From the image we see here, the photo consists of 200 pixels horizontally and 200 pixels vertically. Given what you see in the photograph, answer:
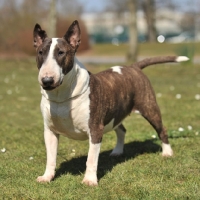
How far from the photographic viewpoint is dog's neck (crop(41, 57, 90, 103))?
16.0ft

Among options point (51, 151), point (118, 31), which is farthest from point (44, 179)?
point (118, 31)

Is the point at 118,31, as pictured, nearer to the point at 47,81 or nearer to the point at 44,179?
the point at 44,179

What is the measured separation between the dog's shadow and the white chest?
0.66 metres

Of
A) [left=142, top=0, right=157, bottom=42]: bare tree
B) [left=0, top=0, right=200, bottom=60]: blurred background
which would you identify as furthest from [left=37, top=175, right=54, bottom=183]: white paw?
[left=142, top=0, right=157, bottom=42]: bare tree

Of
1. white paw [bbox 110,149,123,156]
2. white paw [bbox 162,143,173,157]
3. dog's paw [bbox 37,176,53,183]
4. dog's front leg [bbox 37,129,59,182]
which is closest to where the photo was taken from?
dog's paw [bbox 37,176,53,183]

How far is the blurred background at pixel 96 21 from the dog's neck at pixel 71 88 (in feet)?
50.2

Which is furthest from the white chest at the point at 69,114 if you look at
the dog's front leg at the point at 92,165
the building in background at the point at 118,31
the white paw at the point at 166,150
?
the building in background at the point at 118,31

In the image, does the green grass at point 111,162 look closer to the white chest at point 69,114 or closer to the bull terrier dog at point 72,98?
the bull terrier dog at point 72,98

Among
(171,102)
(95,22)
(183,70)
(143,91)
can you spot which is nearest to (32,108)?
(171,102)

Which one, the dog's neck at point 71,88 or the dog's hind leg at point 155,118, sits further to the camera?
the dog's hind leg at point 155,118

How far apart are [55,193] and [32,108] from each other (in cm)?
Result: 607

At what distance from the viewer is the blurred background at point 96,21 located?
22.8 meters

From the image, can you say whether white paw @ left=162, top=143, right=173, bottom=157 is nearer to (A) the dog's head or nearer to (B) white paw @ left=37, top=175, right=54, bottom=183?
(B) white paw @ left=37, top=175, right=54, bottom=183

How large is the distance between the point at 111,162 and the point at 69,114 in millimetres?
1401
